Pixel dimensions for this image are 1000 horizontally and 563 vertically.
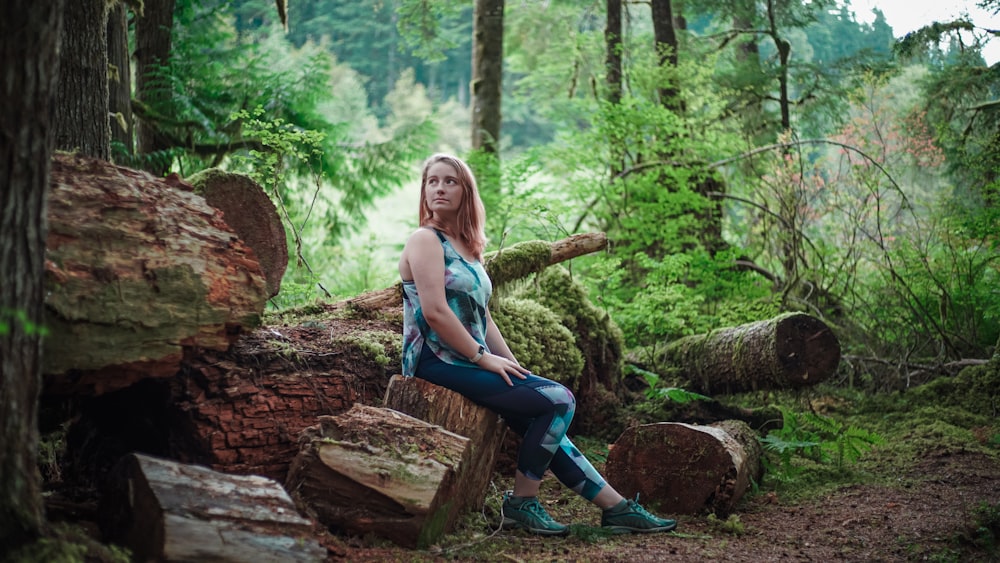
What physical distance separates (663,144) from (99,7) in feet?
22.9

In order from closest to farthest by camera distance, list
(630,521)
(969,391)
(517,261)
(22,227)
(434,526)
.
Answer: (22,227)
(434,526)
(630,521)
(517,261)
(969,391)

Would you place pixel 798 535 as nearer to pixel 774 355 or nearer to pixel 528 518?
pixel 528 518

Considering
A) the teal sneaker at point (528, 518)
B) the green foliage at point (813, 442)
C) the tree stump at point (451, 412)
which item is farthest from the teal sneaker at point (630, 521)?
the green foliage at point (813, 442)

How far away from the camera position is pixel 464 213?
409 centimetres

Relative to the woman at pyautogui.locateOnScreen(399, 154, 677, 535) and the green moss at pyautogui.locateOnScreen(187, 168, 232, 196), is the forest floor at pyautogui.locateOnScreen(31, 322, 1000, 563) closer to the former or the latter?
the woman at pyautogui.locateOnScreen(399, 154, 677, 535)

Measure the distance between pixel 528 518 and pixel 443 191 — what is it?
Result: 5.86 ft

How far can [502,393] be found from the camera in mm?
3861

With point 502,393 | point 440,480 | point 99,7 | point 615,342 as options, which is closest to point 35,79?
point 440,480

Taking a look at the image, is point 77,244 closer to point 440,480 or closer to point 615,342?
point 440,480

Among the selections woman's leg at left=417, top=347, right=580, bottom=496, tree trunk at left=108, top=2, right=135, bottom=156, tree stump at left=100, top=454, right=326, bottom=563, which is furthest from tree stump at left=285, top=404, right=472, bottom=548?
tree trunk at left=108, top=2, right=135, bottom=156

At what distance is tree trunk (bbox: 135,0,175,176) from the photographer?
8609 millimetres

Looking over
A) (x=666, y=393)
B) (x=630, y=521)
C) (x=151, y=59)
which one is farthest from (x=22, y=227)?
(x=151, y=59)

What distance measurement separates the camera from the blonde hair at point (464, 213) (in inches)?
160

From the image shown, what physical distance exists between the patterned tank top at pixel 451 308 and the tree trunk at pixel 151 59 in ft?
19.0
